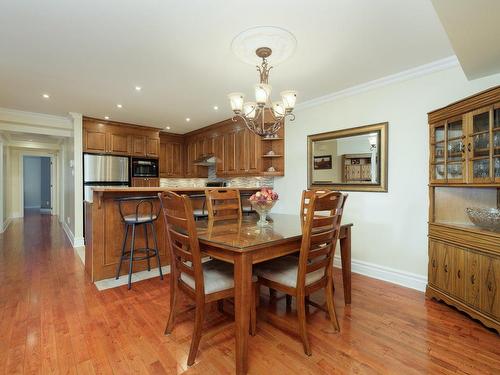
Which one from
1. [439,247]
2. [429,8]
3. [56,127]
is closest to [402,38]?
[429,8]

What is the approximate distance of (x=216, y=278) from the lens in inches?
67.0

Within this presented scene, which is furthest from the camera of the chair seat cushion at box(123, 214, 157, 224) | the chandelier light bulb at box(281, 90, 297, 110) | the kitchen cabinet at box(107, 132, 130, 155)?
the kitchen cabinet at box(107, 132, 130, 155)

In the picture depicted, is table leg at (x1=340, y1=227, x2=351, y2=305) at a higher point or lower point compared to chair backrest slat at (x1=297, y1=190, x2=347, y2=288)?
lower

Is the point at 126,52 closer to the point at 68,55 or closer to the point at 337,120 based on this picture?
the point at 68,55

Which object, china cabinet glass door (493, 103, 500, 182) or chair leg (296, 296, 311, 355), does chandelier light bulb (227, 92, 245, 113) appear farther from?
china cabinet glass door (493, 103, 500, 182)

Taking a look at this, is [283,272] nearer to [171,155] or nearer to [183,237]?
[183,237]

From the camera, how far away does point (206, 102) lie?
12.5ft

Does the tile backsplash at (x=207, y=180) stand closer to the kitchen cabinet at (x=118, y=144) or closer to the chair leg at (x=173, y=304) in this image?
the kitchen cabinet at (x=118, y=144)

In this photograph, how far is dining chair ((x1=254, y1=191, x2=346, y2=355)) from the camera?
1.65 meters

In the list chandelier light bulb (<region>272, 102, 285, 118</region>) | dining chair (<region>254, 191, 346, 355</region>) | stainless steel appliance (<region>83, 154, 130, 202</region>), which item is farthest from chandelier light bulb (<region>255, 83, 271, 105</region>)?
A: stainless steel appliance (<region>83, 154, 130, 202</region>)

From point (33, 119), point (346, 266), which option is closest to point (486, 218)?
point (346, 266)

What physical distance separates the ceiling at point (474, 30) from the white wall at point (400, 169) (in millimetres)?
333

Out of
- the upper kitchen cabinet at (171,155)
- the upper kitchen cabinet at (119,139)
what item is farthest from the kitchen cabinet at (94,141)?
the upper kitchen cabinet at (171,155)

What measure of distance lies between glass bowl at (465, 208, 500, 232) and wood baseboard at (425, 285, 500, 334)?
66 cm
